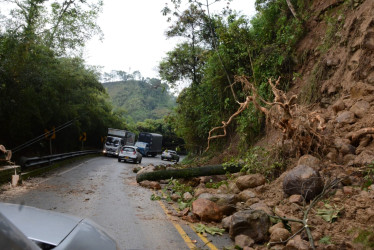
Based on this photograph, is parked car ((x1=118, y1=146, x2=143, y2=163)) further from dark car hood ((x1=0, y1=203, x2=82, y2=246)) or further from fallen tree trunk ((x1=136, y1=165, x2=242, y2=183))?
dark car hood ((x1=0, y1=203, x2=82, y2=246))

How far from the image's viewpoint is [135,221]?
7203mm

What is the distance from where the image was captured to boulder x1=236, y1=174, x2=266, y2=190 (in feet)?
30.2

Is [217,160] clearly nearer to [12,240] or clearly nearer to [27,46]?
[27,46]

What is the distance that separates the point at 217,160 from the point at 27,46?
37.4ft

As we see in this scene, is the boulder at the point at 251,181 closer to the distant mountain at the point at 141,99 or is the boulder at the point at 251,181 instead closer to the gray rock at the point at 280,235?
the gray rock at the point at 280,235

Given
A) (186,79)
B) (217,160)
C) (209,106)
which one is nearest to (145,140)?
(186,79)

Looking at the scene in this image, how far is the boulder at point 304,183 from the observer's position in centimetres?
693

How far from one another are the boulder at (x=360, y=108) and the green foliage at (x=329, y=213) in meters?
3.98

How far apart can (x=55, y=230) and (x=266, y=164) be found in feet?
26.6

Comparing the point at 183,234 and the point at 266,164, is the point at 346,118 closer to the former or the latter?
the point at 266,164

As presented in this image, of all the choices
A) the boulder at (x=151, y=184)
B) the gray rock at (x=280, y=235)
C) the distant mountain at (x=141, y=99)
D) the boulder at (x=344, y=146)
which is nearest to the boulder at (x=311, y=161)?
the boulder at (x=344, y=146)

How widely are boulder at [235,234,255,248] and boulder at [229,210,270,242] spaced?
0.56 feet

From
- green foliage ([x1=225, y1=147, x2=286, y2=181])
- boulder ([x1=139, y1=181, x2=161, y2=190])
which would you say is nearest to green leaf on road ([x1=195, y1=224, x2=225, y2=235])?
green foliage ([x1=225, y1=147, x2=286, y2=181])

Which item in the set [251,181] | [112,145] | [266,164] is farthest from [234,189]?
[112,145]
